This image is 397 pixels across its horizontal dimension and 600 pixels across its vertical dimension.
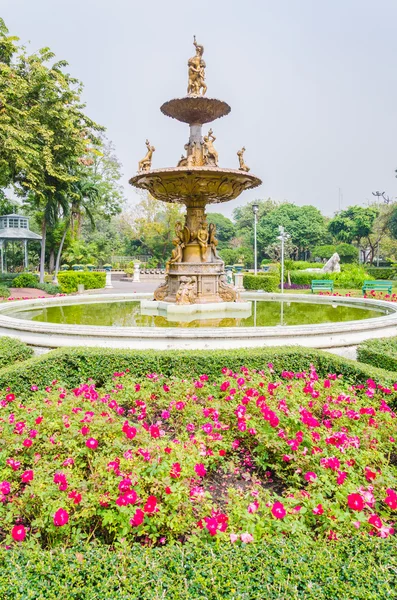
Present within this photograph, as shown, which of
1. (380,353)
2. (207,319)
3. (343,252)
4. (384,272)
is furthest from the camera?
(343,252)

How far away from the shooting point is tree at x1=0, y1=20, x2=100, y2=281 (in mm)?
20562

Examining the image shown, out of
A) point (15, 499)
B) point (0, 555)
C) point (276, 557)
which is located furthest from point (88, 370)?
point (276, 557)

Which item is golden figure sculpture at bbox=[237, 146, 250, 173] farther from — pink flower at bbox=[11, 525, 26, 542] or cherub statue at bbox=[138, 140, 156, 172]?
pink flower at bbox=[11, 525, 26, 542]

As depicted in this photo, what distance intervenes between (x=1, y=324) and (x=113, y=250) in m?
46.1

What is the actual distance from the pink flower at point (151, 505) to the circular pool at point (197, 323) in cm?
530

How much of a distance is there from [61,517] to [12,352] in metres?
5.16

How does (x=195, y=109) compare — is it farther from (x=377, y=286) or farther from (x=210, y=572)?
(x=210, y=572)

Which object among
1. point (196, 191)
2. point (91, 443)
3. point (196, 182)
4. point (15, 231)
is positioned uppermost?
point (15, 231)

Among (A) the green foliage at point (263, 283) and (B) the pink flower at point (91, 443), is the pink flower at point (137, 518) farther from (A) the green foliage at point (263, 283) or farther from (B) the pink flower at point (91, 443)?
(A) the green foliage at point (263, 283)

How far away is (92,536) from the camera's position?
3.45m

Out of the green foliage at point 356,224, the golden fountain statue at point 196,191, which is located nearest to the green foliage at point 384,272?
the green foliage at point 356,224

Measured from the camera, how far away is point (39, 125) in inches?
928

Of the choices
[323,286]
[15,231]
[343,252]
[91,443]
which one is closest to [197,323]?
[91,443]

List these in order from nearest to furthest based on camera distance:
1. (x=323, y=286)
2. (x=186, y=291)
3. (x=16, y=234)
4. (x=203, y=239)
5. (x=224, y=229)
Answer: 1. (x=186, y=291)
2. (x=203, y=239)
3. (x=323, y=286)
4. (x=16, y=234)
5. (x=224, y=229)
